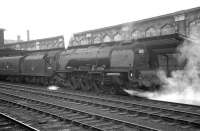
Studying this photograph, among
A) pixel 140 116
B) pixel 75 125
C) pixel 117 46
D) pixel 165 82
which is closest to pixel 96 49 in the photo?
pixel 117 46

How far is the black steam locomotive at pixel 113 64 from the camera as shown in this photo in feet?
37.4

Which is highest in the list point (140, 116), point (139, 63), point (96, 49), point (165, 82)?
point (96, 49)

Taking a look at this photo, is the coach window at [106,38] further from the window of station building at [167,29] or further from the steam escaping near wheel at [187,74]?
the steam escaping near wheel at [187,74]

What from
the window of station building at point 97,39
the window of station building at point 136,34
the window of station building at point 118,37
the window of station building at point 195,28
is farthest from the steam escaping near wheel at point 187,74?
the window of station building at point 97,39

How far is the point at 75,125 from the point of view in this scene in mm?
6707

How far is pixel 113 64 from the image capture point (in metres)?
12.8

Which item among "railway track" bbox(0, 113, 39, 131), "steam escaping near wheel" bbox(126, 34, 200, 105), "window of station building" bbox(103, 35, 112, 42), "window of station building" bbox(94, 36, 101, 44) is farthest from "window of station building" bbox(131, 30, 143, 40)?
"railway track" bbox(0, 113, 39, 131)

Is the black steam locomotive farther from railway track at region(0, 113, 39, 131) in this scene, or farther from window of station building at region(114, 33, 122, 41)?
window of station building at region(114, 33, 122, 41)

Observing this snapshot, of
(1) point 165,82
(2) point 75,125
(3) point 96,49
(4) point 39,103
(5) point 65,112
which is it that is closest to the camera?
(2) point 75,125

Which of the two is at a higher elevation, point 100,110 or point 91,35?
point 91,35

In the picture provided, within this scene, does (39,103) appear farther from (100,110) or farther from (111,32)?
(111,32)

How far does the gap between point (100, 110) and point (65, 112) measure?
128 cm

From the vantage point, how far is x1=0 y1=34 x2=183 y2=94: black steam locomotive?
11398mm

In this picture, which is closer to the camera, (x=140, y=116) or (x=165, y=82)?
(x=140, y=116)
